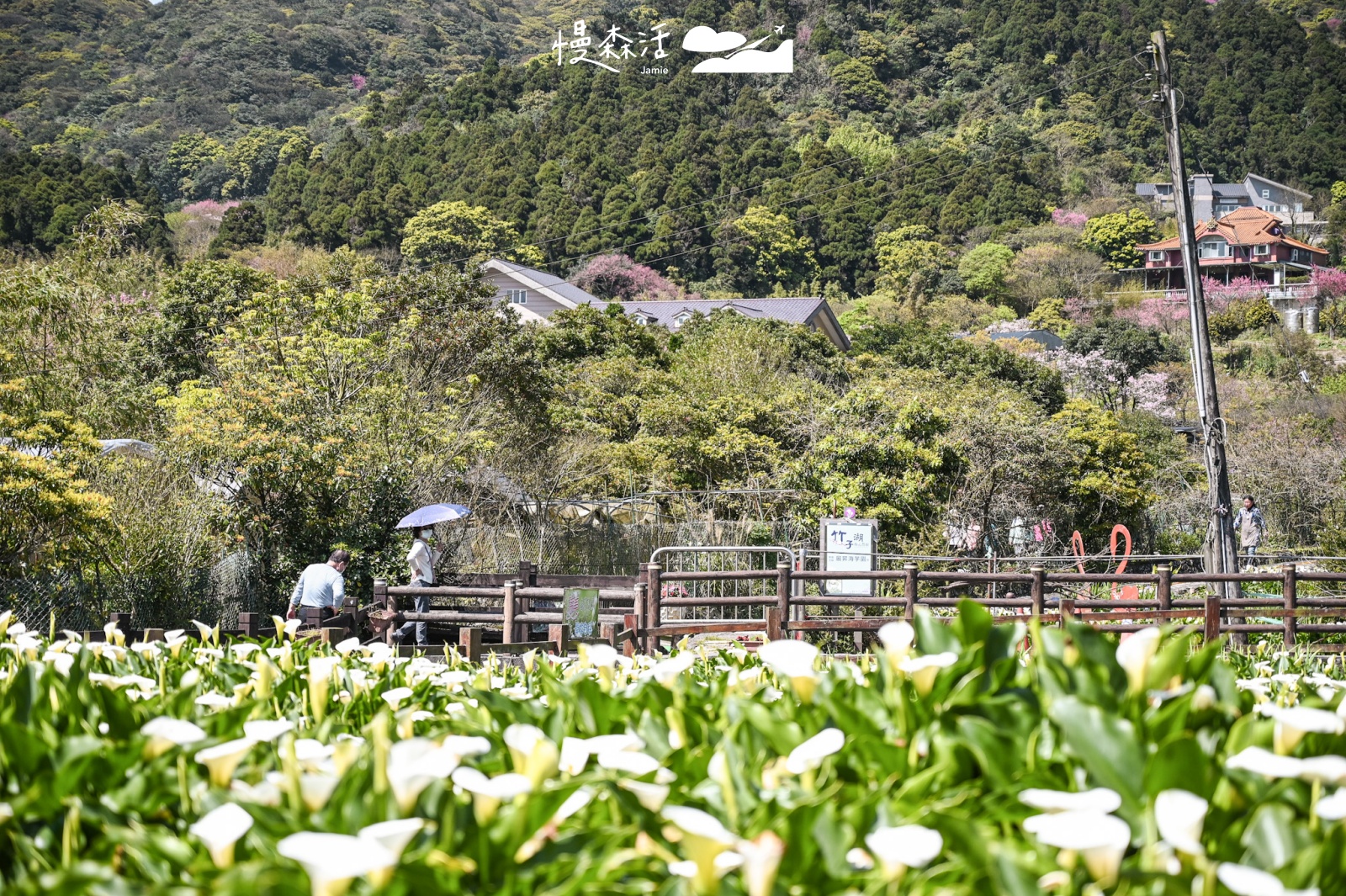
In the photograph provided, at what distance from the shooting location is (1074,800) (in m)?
1.33

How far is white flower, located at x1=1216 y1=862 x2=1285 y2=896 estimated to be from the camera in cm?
111

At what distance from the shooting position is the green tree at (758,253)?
5694 cm

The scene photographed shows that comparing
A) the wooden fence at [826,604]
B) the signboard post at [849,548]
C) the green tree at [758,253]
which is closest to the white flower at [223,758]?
the wooden fence at [826,604]

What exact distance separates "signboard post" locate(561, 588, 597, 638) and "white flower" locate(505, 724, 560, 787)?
21.6 ft

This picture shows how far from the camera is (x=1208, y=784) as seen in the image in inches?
59.2

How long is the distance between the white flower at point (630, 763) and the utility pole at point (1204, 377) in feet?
40.4

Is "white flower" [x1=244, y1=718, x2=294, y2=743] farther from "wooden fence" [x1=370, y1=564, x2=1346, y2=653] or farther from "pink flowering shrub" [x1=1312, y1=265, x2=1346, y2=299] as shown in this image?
"pink flowering shrub" [x1=1312, y1=265, x2=1346, y2=299]

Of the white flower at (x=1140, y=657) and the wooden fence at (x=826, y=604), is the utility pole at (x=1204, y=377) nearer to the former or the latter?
the wooden fence at (x=826, y=604)

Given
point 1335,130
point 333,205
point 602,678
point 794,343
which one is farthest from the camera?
point 1335,130

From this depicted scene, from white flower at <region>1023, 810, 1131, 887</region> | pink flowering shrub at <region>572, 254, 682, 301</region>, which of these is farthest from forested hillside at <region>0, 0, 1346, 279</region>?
white flower at <region>1023, 810, 1131, 887</region>

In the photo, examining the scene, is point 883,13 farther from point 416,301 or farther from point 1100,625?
point 1100,625

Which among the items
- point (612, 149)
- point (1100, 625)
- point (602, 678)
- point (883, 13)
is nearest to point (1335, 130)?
point (883, 13)

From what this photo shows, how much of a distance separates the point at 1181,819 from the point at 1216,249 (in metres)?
65.6

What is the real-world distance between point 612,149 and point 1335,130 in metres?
45.0
